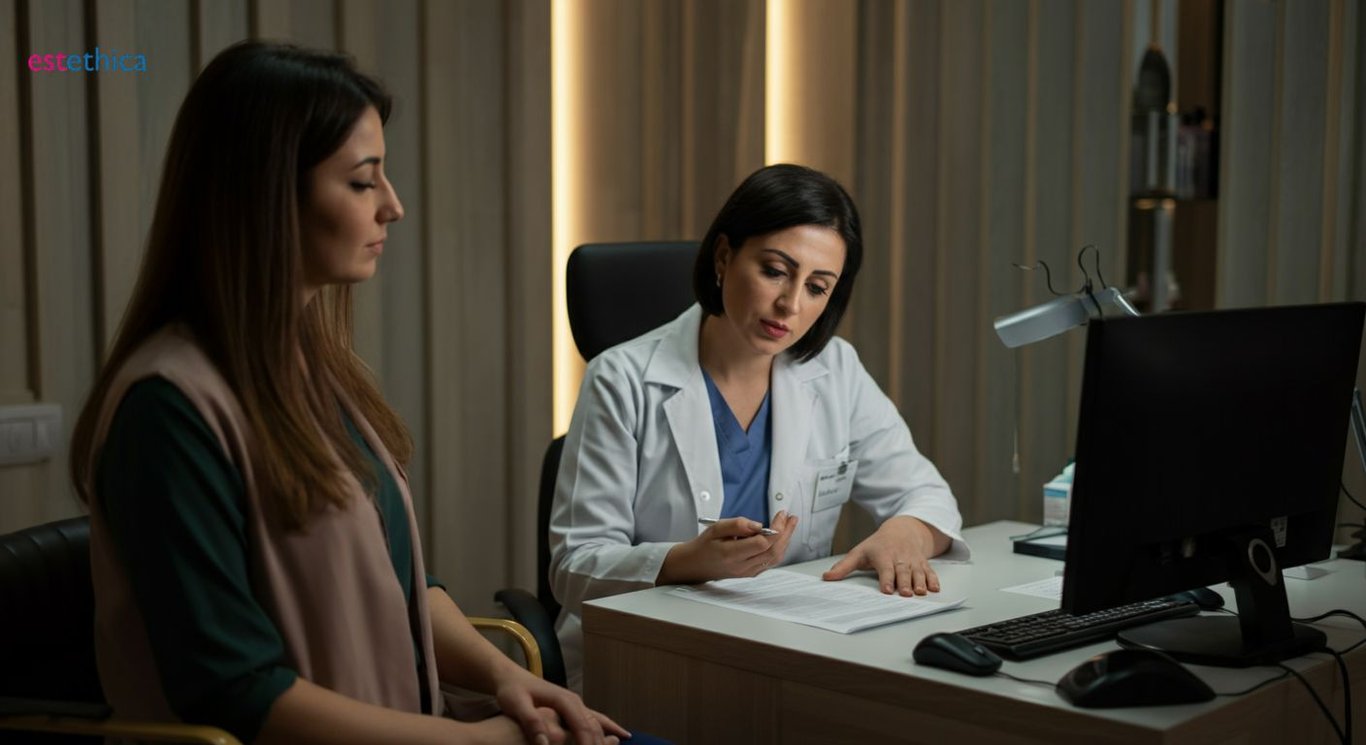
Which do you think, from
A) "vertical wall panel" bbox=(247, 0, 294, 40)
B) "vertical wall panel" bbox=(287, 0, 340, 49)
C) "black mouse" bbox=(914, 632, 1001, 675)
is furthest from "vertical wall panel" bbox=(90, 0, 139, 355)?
"black mouse" bbox=(914, 632, 1001, 675)

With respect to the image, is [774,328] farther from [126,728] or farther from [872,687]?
[126,728]

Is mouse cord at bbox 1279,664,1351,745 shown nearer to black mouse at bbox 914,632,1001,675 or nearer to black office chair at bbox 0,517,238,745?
black mouse at bbox 914,632,1001,675

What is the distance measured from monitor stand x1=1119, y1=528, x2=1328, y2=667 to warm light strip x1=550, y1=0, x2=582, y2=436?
6.63 ft

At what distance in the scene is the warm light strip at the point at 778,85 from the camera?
388cm

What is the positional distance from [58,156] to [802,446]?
146 centimetres

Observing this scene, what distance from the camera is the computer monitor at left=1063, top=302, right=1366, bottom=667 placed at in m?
1.60

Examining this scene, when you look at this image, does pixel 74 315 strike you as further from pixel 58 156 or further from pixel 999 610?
pixel 999 610

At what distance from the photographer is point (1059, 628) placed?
1.79 metres

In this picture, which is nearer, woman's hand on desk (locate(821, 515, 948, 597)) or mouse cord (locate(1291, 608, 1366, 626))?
mouse cord (locate(1291, 608, 1366, 626))

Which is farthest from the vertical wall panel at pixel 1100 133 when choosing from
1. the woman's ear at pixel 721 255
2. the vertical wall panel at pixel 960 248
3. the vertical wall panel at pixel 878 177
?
the woman's ear at pixel 721 255

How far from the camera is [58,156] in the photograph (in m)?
2.47

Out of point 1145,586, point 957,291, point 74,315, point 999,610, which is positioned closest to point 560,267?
point 957,291

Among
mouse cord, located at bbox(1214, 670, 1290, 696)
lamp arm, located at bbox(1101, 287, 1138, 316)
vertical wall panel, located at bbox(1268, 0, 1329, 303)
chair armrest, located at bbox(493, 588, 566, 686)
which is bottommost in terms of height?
chair armrest, located at bbox(493, 588, 566, 686)

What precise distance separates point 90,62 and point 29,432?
69cm
